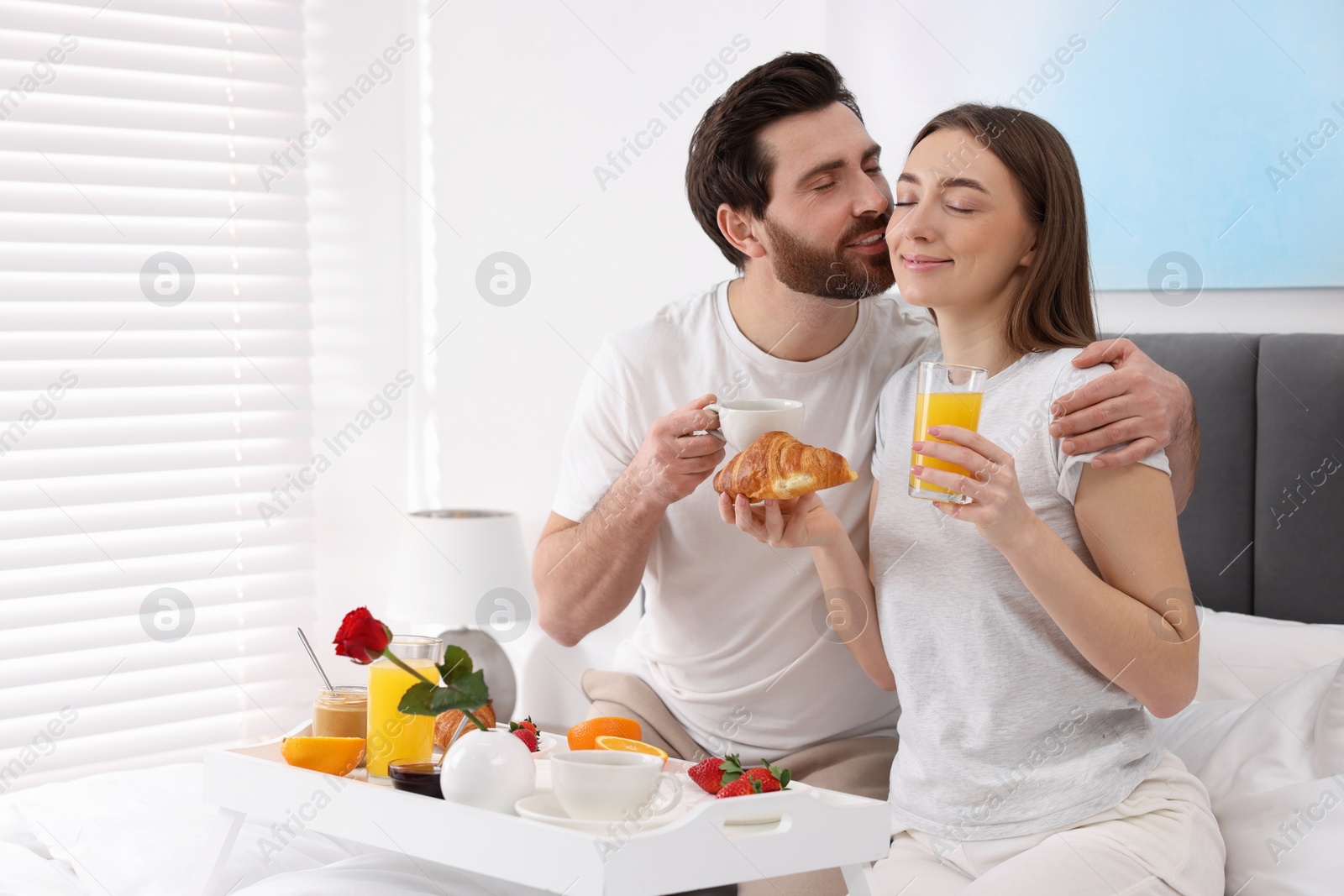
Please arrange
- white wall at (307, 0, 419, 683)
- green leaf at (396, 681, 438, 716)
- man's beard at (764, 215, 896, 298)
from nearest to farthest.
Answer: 1. green leaf at (396, 681, 438, 716)
2. man's beard at (764, 215, 896, 298)
3. white wall at (307, 0, 419, 683)

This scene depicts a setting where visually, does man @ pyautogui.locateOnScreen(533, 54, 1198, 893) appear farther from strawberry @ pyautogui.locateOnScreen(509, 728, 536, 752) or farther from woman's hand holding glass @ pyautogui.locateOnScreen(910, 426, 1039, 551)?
woman's hand holding glass @ pyautogui.locateOnScreen(910, 426, 1039, 551)

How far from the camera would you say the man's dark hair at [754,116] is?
1925 millimetres

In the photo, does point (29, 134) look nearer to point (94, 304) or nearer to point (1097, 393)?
point (94, 304)

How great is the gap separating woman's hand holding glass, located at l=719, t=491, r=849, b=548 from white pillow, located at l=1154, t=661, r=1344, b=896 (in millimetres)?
628

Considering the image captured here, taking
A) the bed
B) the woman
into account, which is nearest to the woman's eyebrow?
the woman

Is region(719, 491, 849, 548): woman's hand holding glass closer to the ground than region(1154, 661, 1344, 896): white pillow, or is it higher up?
higher up

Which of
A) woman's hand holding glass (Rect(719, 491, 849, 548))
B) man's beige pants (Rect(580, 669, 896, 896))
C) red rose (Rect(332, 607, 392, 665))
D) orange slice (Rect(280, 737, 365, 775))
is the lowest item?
man's beige pants (Rect(580, 669, 896, 896))

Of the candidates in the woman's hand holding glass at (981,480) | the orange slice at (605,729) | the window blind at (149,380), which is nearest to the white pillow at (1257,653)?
the woman's hand holding glass at (981,480)

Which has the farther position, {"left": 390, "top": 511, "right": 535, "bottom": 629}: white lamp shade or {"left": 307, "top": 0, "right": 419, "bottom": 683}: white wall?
{"left": 307, "top": 0, "right": 419, "bottom": 683}: white wall

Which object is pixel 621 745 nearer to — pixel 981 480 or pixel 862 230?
pixel 981 480

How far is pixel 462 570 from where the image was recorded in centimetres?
304

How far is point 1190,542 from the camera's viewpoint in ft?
6.34

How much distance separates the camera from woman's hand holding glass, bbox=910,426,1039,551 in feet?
4.07

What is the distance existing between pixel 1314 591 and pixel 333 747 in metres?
1.50
